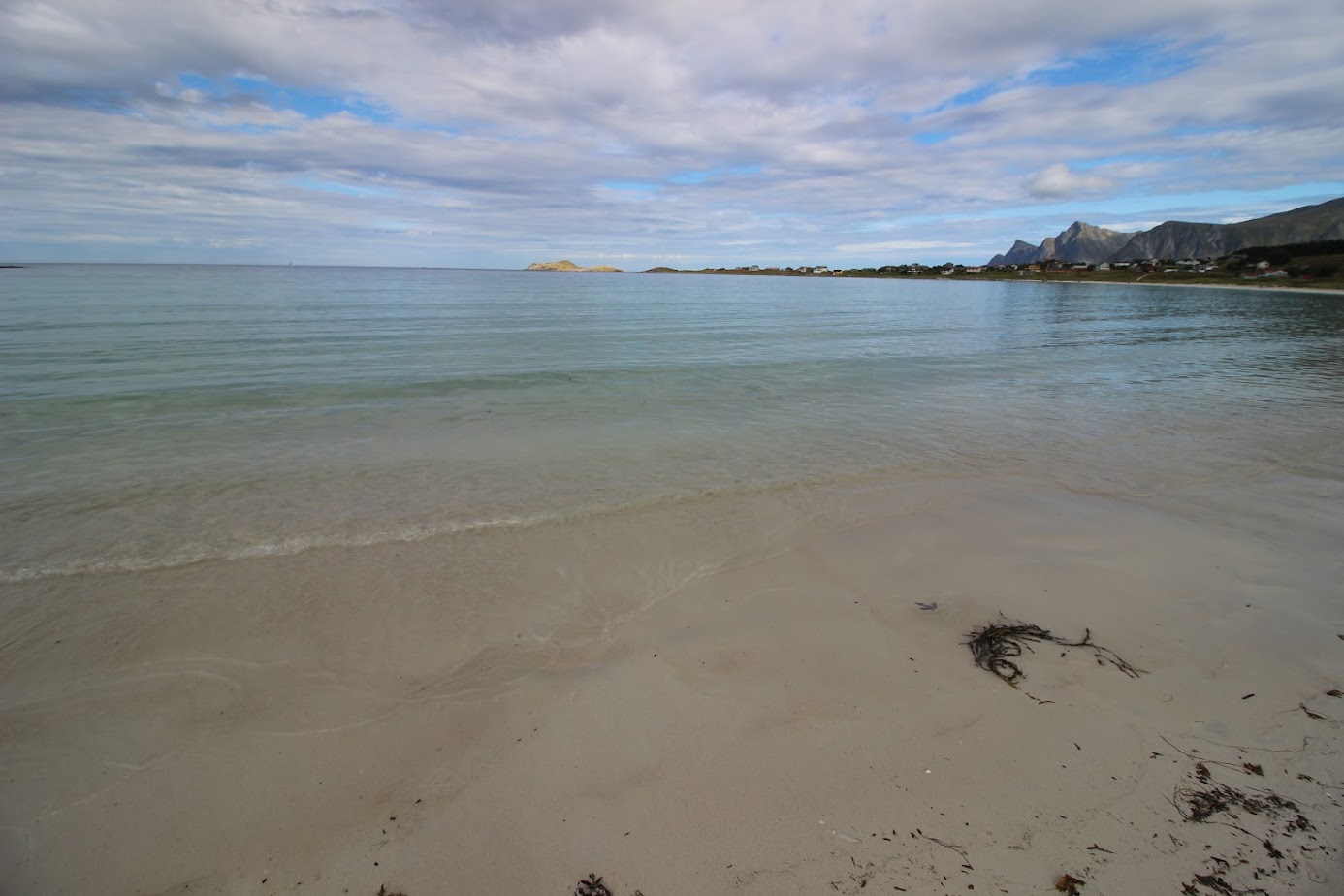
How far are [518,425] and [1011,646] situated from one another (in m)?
9.82

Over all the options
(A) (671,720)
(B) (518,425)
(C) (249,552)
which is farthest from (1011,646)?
(B) (518,425)

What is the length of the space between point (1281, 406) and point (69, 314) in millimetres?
49559

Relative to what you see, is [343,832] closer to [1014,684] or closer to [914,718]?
[914,718]

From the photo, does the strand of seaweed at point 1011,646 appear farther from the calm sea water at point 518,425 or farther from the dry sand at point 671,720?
the calm sea water at point 518,425

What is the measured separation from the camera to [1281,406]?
1533 cm

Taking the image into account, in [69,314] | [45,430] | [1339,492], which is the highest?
[69,314]

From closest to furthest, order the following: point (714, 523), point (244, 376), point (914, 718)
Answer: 1. point (914, 718)
2. point (714, 523)
3. point (244, 376)

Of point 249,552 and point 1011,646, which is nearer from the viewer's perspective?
point 1011,646

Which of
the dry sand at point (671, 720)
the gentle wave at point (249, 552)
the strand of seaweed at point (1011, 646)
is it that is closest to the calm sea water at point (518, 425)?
the gentle wave at point (249, 552)

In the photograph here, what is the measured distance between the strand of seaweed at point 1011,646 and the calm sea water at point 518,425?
4241mm

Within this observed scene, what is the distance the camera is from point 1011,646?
16.6 feet

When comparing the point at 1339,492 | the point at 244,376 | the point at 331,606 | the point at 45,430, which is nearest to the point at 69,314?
the point at 244,376

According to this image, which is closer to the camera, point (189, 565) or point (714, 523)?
point (189, 565)

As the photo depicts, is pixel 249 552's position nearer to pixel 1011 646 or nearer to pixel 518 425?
pixel 518 425
